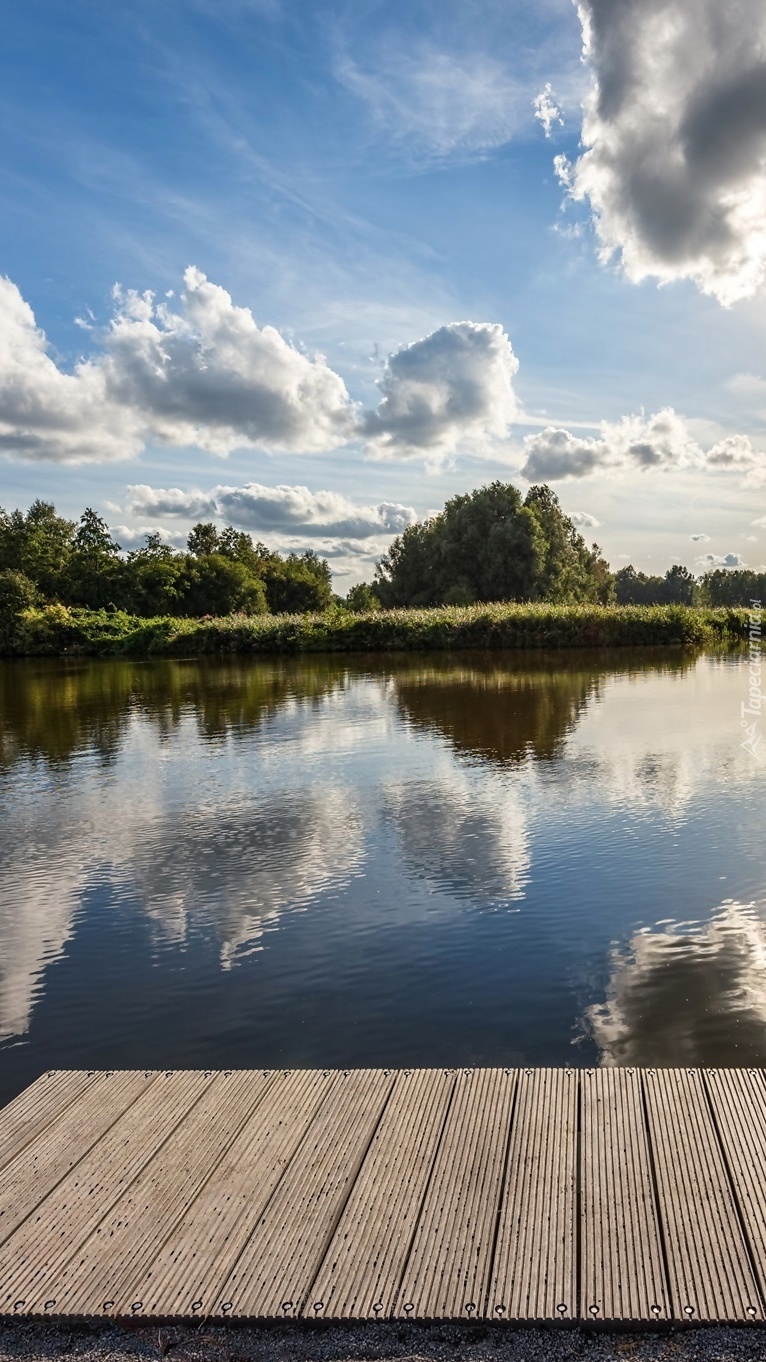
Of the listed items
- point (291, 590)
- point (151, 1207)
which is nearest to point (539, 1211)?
point (151, 1207)

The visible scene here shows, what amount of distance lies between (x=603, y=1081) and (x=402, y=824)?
5.30 meters

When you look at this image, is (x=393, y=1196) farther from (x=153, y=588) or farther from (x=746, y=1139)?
(x=153, y=588)

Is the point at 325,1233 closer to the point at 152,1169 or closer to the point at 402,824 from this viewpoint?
the point at 152,1169

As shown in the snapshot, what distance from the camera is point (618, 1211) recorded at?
10.0 ft

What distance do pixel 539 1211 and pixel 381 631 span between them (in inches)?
1418

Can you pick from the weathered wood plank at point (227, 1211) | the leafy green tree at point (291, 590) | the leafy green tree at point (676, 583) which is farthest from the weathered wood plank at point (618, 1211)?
the leafy green tree at point (676, 583)

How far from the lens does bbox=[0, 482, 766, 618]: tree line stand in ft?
186

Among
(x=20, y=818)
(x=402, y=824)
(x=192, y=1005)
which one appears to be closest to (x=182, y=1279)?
(x=192, y=1005)

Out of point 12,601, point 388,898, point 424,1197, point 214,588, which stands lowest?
point 388,898

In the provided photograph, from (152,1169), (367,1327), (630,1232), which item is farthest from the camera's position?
(152,1169)

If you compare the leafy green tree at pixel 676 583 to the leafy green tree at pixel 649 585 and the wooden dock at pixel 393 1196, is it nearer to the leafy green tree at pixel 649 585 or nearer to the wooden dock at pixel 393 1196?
the leafy green tree at pixel 649 585

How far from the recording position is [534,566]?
5597 cm

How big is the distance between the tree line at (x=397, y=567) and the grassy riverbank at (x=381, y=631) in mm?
5138

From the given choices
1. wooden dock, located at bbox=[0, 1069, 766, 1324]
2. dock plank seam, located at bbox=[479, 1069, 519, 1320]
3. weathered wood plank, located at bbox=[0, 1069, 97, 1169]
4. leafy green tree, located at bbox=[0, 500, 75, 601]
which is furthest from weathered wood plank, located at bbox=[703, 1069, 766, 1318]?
leafy green tree, located at bbox=[0, 500, 75, 601]
